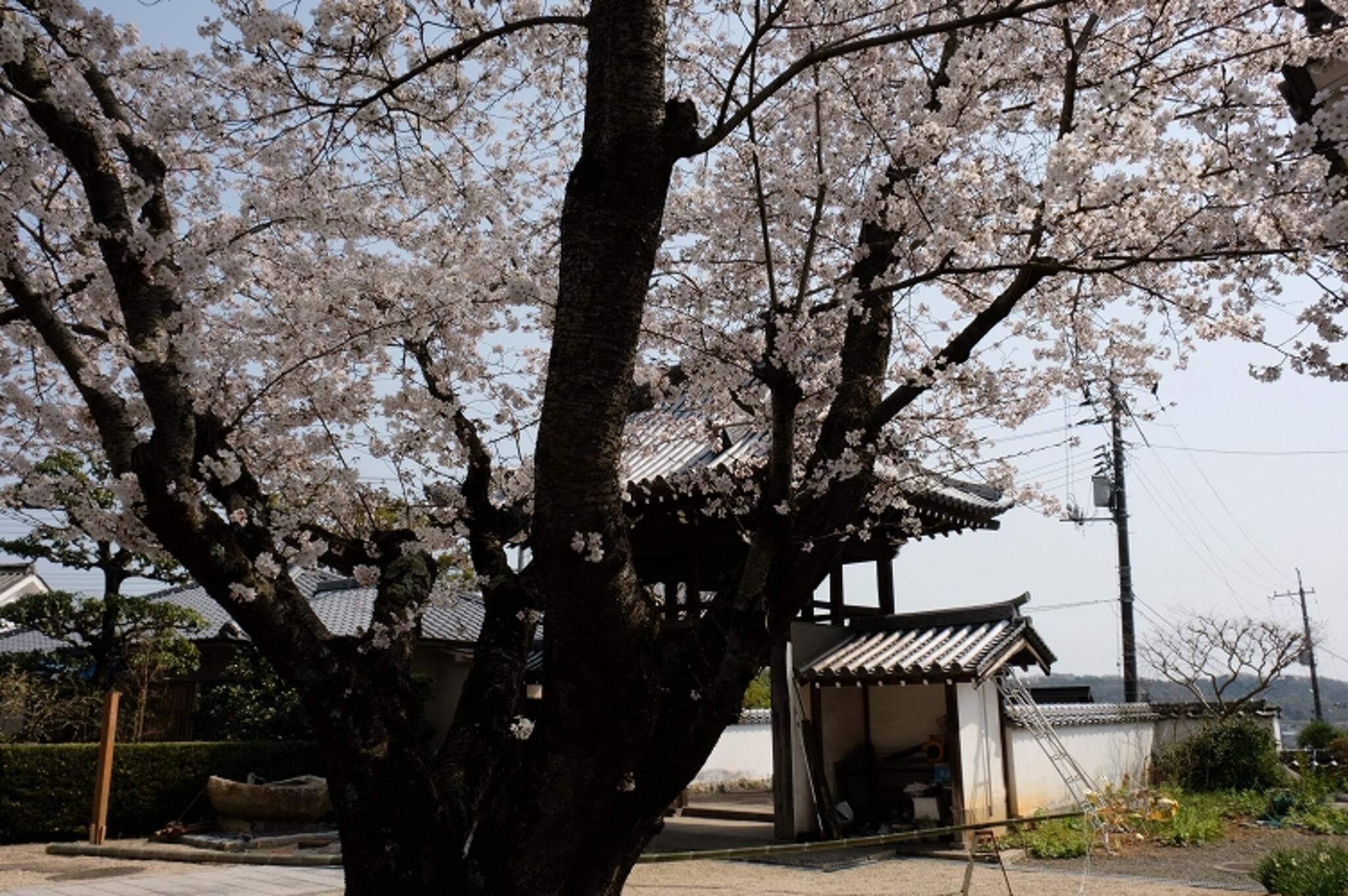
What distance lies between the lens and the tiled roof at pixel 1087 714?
491 inches

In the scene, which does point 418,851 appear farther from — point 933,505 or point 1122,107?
point 933,505

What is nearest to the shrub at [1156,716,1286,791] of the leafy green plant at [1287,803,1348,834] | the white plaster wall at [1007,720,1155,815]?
the white plaster wall at [1007,720,1155,815]

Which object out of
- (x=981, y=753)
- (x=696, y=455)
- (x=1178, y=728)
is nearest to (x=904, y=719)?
(x=981, y=753)

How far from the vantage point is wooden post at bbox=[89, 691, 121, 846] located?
37.2 ft

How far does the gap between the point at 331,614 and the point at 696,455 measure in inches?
397

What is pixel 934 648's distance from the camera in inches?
456

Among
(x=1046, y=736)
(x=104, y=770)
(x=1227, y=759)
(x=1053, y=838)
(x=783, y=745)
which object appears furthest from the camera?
(x=1227, y=759)

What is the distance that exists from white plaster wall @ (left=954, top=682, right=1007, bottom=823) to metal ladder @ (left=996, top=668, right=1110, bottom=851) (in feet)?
1.63

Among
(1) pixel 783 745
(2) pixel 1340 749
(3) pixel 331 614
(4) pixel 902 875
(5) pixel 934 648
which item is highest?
(3) pixel 331 614

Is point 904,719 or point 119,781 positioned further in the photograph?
point 119,781

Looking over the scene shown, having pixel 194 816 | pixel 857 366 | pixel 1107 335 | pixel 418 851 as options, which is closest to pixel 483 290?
pixel 857 366

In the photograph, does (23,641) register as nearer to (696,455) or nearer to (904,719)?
(696,455)

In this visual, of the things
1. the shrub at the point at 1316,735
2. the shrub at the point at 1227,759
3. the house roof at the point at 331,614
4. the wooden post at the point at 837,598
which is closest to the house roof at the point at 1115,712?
the shrub at the point at 1227,759

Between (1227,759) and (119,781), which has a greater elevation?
(1227,759)
